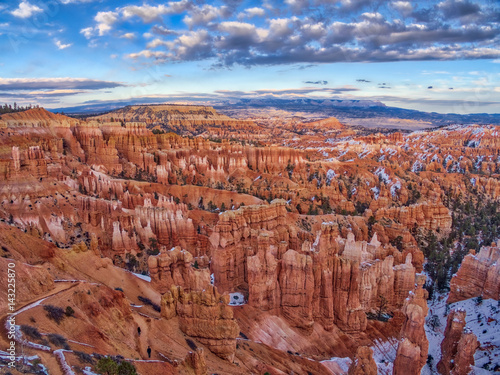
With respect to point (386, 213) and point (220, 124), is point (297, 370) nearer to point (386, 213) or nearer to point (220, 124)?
point (386, 213)

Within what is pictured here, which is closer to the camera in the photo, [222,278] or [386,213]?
[222,278]

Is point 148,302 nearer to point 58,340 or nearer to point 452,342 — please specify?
point 58,340

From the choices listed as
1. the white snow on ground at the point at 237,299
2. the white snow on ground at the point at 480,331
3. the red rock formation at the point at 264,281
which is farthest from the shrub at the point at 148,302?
the white snow on ground at the point at 480,331

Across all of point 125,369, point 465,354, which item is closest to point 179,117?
point 465,354

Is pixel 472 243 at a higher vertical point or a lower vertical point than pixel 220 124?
lower

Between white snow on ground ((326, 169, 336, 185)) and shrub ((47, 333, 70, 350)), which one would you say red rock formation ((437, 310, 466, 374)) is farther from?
white snow on ground ((326, 169, 336, 185))

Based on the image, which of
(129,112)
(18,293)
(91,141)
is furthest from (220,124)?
(18,293)

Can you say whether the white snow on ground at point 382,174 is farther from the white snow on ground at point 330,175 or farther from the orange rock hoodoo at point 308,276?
the orange rock hoodoo at point 308,276
